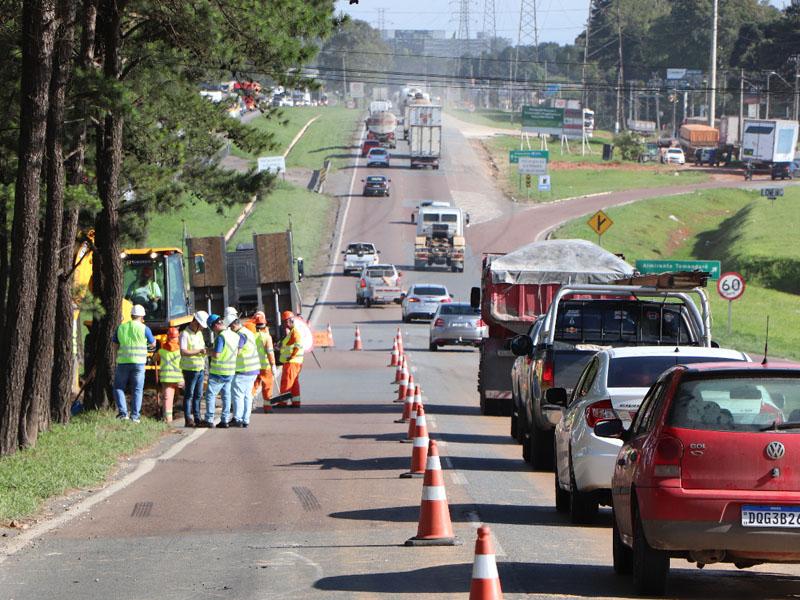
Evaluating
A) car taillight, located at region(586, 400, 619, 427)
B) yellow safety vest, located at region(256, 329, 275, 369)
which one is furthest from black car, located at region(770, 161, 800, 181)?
car taillight, located at region(586, 400, 619, 427)

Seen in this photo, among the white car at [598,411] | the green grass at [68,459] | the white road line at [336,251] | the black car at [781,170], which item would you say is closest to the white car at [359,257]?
the white road line at [336,251]

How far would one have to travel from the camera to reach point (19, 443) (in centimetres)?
1808

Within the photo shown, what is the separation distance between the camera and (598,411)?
12.3 meters

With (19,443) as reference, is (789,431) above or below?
above

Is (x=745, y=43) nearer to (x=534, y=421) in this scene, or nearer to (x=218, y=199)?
(x=218, y=199)

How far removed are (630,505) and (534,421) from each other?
24.7 ft

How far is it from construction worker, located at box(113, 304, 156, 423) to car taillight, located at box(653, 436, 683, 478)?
47.0 feet

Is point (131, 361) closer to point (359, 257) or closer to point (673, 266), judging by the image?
Answer: point (673, 266)

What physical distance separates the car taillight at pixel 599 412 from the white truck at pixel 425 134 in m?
93.1

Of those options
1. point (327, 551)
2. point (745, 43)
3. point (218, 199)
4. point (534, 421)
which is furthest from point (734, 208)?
point (327, 551)

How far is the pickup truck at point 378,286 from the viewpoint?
6112 centimetres

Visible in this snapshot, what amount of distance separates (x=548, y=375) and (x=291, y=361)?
1003cm

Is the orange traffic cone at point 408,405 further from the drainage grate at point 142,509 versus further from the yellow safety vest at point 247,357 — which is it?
the drainage grate at point 142,509

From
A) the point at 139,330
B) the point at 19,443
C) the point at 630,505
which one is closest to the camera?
the point at 630,505
